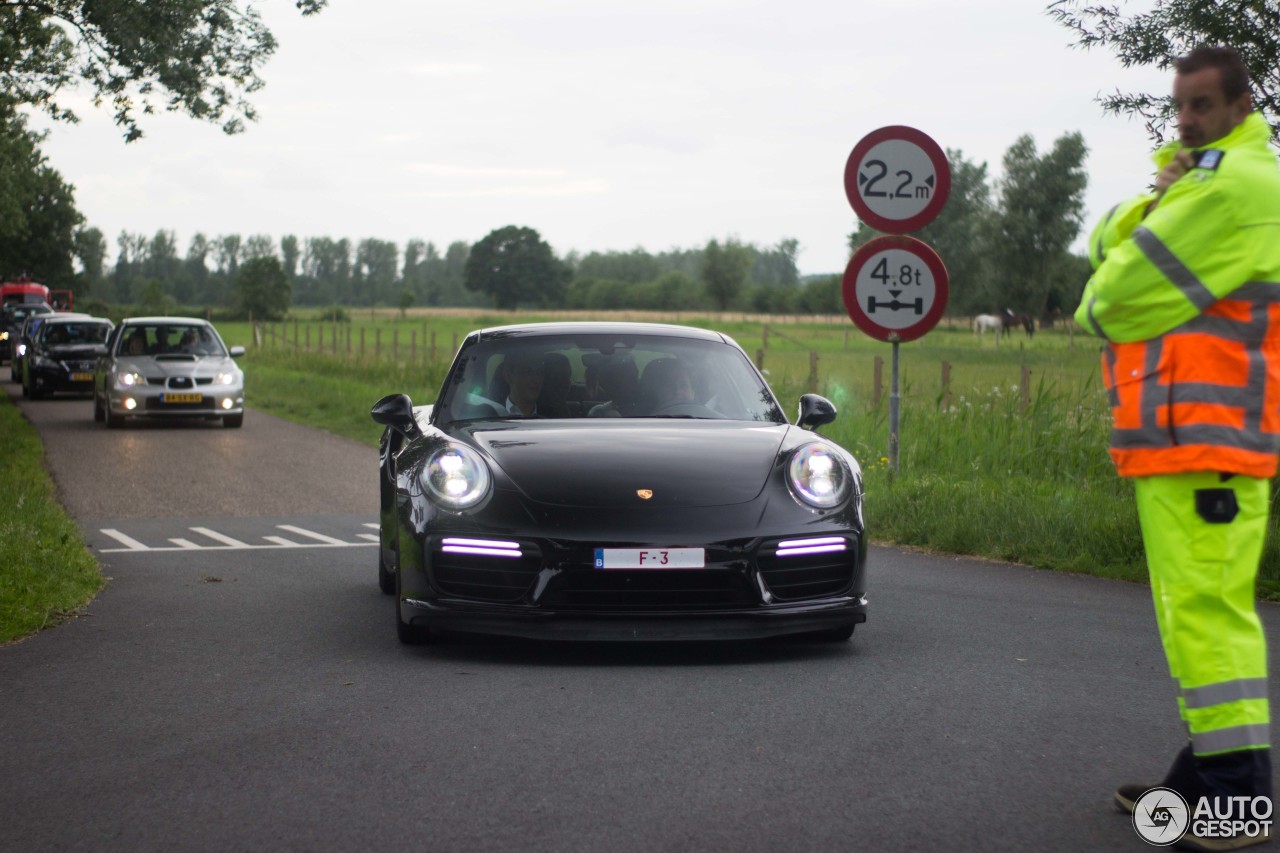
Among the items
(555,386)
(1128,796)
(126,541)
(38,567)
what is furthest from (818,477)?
(126,541)

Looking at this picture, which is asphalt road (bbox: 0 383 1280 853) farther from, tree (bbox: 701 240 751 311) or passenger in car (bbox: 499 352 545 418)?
tree (bbox: 701 240 751 311)

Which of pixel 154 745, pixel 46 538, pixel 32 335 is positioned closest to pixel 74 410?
pixel 32 335

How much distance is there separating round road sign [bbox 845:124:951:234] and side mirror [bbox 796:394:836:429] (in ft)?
14.4

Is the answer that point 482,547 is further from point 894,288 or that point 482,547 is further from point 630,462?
point 894,288

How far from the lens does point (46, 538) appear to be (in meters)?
9.14

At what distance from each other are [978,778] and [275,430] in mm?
18316

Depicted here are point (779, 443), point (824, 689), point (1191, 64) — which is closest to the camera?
point (1191, 64)

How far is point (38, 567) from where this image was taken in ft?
26.9

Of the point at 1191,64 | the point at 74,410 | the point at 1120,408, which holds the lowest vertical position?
the point at 74,410

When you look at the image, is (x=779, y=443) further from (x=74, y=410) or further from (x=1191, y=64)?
(x=74, y=410)

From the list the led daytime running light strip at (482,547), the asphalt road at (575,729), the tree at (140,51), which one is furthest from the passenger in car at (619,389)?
the tree at (140,51)

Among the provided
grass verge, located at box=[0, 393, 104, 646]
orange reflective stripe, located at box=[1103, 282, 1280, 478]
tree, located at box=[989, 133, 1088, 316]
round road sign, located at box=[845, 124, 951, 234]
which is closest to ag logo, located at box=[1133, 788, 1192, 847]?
orange reflective stripe, located at box=[1103, 282, 1280, 478]

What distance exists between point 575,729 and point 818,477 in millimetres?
1793

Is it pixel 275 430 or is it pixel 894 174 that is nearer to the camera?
pixel 894 174
